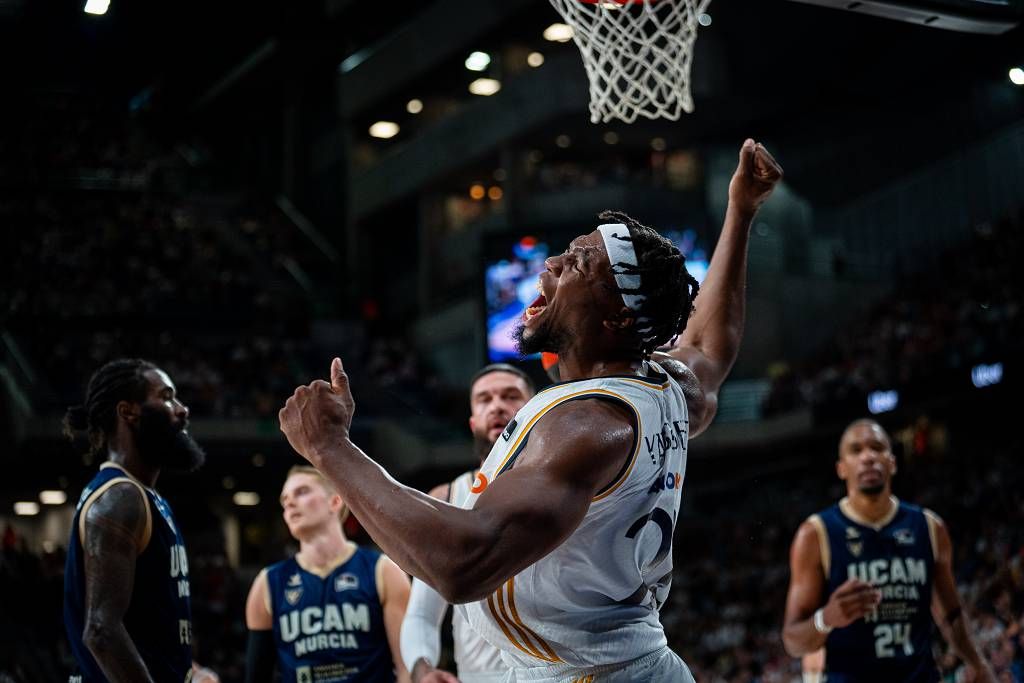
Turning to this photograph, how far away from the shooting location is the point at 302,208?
116ft

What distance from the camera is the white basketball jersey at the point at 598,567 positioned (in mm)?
2863

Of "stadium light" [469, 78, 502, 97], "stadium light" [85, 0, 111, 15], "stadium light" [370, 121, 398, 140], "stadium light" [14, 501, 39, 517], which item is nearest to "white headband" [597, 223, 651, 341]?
"stadium light" [85, 0, 111, 15]

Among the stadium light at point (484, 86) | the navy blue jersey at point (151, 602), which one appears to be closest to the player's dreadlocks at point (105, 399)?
the navy blue jersey at point (151, 602)

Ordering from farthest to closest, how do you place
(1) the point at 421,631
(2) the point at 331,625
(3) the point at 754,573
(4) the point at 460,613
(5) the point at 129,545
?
(3) the point at 754,573
(2) the point at 331,625
(4) the point at 460,613
(1) the point at 421,631
(5) the point at 129,545

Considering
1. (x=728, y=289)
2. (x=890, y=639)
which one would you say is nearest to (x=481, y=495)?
(x=728, y=289)

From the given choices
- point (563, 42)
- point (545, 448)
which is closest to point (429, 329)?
point (563, 42)

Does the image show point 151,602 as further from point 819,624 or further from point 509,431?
point 819,624

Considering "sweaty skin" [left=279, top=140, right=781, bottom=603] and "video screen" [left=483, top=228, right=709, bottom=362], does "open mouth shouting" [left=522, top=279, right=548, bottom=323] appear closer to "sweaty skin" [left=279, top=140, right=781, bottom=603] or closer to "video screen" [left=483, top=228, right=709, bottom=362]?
"sweaty skin" [left=279, top=140, right=781, bottom=603]

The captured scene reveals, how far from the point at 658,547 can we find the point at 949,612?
3962 mm

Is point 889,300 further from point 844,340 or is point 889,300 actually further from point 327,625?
point 327,625

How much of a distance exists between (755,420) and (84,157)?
675 inches

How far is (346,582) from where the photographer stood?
6.10 meters

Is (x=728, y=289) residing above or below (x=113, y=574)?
above

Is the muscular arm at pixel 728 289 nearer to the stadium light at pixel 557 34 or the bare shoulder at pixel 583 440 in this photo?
the bare shoulder at pixel 583 440
